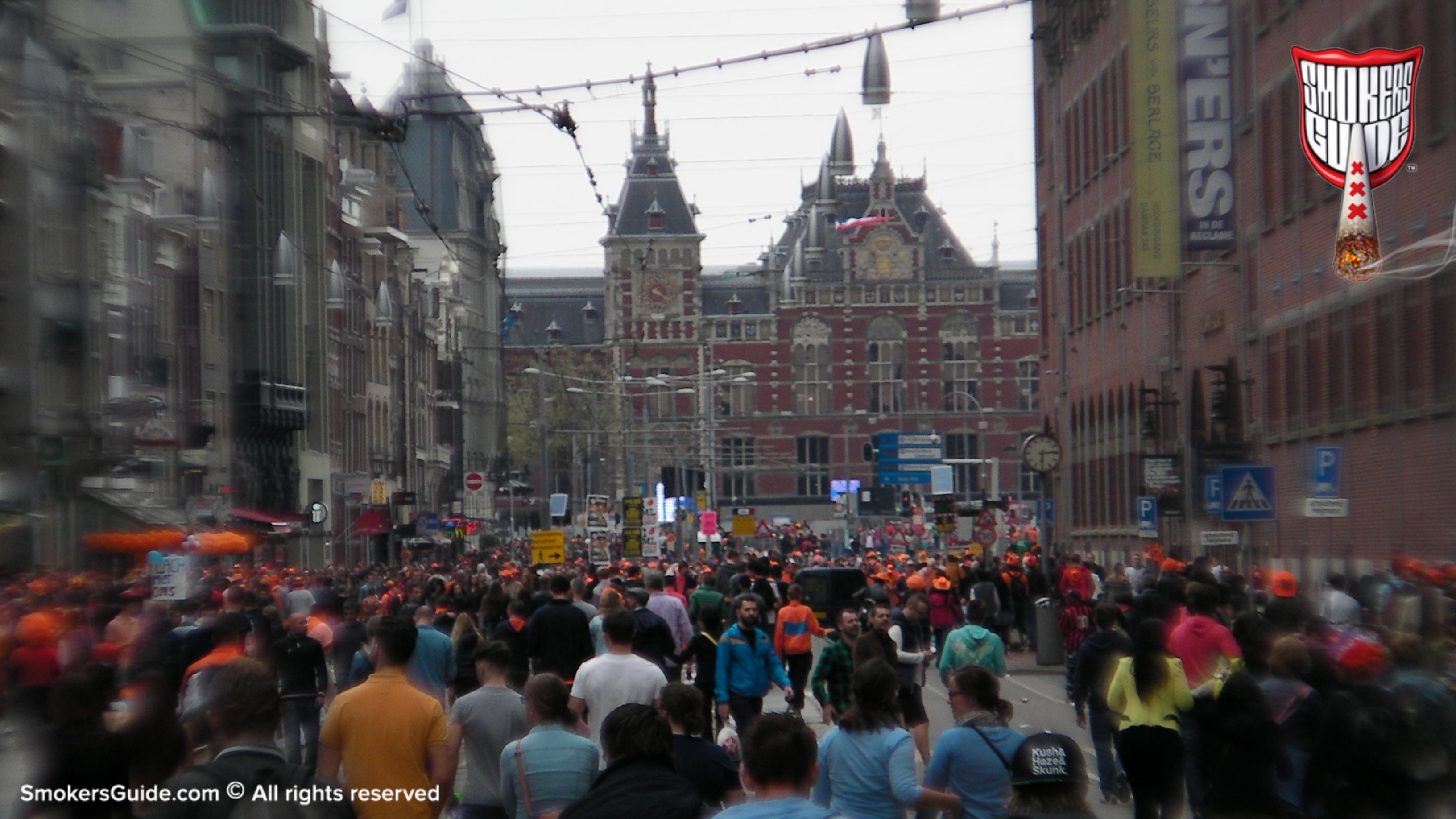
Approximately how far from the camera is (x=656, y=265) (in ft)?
443

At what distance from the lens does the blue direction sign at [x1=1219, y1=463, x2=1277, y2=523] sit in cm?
2191

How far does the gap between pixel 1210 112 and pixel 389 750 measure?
102 feet

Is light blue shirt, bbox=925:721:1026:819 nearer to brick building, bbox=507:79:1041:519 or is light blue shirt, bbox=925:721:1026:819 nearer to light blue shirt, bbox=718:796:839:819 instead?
light blue shirt, bbox=718:796:839:819

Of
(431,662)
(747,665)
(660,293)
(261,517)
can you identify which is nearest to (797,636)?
(747,665)

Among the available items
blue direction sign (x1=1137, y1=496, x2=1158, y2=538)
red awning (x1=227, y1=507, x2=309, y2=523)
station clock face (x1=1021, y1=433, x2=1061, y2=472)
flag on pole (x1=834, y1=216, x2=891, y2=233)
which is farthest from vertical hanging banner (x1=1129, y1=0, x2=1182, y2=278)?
flag on pole (x1=834, y1=216, x2=891, y2=233)

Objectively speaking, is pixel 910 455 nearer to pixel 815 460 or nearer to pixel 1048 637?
pixel 1048 637

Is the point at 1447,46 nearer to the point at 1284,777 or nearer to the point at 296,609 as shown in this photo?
Answer: the point at 296,609

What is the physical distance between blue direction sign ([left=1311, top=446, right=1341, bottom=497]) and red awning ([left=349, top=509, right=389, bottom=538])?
2730cm

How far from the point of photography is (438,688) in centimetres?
1419

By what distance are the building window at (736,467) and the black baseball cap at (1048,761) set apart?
128034 millimetres

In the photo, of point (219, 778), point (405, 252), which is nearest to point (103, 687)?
point (219, 778)

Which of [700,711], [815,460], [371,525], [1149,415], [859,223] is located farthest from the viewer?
[815,460]

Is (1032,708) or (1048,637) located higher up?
(1048,637)

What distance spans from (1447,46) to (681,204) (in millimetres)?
108436
